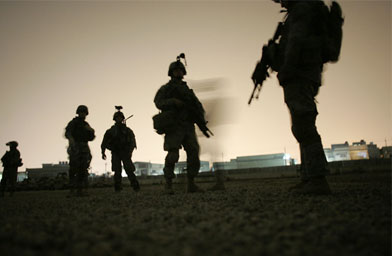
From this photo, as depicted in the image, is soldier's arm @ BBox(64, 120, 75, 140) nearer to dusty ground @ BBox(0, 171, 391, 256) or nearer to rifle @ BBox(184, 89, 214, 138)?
rifle @ BBox(184, 89, 214, 138)

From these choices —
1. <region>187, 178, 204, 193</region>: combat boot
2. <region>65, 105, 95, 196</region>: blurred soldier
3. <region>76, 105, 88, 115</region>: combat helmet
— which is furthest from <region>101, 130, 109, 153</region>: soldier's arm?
<region>187, 178, 204, 193</region>: combat boot

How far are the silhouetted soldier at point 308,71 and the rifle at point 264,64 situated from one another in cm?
40

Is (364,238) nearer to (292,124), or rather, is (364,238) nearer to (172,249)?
(172,249)

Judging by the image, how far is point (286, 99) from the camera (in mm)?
2939

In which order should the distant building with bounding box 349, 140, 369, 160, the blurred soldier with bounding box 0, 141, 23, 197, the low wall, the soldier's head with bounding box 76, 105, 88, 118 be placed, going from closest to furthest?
the soldier's head with bounding box 76, 105, 88, 118, the blurred soldier with bounding box 0, 141, 23, 197, the low wall, the distant building with bounding box 349, 140, 369, 160

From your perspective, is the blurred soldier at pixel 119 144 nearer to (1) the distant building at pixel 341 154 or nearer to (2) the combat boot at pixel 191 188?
(2) the combat boot at pixel 191 188

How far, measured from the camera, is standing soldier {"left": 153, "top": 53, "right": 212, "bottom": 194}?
4.25 meters

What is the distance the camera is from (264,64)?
140 inches

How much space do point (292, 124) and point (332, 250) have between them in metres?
2.12

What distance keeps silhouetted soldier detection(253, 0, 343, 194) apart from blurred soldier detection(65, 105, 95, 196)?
4.36 meters

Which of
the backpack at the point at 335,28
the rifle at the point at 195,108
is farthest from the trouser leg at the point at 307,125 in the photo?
the rifle at the point at 195,108

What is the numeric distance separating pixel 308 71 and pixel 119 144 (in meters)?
5.39

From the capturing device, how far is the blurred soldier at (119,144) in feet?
22.2

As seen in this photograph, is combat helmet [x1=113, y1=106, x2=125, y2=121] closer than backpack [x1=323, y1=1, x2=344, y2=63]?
No
